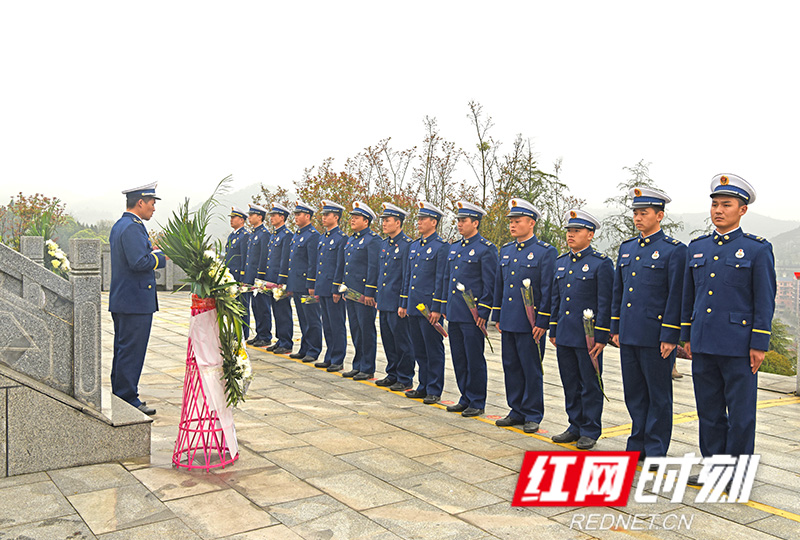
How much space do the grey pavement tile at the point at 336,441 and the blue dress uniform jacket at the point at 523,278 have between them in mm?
1687

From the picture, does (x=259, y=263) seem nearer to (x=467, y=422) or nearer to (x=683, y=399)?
(x=467, y=422)

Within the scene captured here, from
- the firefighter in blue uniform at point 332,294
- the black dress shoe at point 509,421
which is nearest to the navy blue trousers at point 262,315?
the firefighter in blue uniform at point 332,294

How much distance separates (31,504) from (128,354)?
6.94 ft

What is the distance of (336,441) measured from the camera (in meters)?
5.47

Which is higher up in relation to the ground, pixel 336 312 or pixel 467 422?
pixel 336 312

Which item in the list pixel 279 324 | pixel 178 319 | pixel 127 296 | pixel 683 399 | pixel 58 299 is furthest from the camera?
pixel 178 319

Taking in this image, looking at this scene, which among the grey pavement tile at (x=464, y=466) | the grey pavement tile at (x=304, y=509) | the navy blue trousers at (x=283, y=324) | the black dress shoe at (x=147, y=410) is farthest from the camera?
the navy blue trousers at (x=283, y=324)

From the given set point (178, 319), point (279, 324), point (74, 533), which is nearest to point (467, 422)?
point (74, 533)

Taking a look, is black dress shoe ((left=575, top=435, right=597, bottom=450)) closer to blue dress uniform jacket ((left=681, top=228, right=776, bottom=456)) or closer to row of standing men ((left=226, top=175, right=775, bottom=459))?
row of standing men ((left=226, top=175, right=775, bottom=459))

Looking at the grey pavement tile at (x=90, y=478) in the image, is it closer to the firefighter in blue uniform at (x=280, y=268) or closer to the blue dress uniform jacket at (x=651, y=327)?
the blue dress uniform jacket at (x=651, y=327)

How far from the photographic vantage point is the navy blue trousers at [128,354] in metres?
5.92

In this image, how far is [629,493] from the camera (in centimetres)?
439

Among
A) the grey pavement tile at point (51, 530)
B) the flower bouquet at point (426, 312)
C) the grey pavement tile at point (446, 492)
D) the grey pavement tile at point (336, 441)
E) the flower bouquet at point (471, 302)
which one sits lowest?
the grey pavement tile at point (446, 492)

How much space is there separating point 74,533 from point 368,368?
4.98 meters
